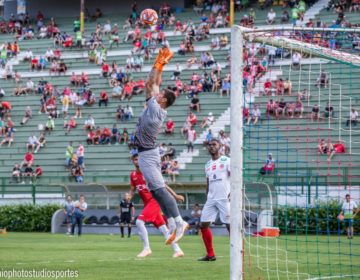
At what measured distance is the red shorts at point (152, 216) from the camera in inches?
828

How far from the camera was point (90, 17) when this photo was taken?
6575cm

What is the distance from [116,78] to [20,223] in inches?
543

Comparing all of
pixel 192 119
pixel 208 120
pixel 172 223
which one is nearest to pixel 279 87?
pixel 208 120

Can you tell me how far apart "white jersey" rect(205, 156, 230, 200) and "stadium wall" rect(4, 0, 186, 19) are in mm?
44360

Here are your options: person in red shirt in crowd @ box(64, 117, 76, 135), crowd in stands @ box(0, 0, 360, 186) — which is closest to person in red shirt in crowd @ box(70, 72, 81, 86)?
crowd in stands @ box(0, 0, 360, 186)

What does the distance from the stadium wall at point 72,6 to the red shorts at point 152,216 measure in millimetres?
42577

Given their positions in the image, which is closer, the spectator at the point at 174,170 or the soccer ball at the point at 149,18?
the soccer ball at the point at 149,18

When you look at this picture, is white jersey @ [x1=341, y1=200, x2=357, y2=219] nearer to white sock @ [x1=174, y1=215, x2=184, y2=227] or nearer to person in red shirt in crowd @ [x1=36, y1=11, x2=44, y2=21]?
white sock @ [x1=174, y1=215, x2=184, y2=227]

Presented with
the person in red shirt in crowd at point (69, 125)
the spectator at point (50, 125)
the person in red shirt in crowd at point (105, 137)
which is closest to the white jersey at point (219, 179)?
the person in red shirt in crowd at point (105, 137)

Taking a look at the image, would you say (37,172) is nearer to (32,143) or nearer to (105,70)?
(32,143)

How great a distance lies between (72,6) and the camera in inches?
2655

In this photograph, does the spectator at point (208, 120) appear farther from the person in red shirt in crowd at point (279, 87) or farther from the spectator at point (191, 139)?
the person in red shirt in crowd at point (279, 87)

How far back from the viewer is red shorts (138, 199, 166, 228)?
21.0 m

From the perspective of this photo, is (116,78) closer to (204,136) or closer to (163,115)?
(204,136)
